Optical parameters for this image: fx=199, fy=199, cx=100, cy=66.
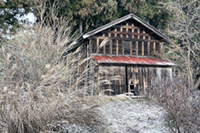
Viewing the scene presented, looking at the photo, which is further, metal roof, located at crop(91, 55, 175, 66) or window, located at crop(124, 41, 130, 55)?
window, located at crop(124, 41, 130, 55)

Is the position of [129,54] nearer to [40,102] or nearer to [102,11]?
[102,11]

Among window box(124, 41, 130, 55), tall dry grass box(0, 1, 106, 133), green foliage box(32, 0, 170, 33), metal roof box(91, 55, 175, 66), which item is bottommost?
tall dry grass box(0, 1, 106, 133)

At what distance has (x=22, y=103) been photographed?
3.83 m

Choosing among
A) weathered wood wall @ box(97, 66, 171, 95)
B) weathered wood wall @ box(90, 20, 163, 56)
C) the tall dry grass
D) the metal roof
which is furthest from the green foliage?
the tall dry grass

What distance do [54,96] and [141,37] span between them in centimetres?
1397

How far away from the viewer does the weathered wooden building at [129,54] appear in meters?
14.4

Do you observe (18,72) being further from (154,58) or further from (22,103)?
(154,58)

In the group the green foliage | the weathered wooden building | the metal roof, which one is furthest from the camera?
the green foliage

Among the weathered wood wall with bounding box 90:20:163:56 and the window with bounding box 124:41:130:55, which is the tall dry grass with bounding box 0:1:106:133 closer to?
the weathered wood wall with bounding box 90:20:163:56

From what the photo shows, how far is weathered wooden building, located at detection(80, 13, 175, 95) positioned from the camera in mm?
14413

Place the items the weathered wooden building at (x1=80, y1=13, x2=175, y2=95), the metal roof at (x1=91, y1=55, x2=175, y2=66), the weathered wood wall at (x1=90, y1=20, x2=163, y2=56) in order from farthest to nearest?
the weathered wood wall at (x1=90, y1=20, x2=163, y2=56), the weathered wooden building at (x1=80, y1=13, x2=175, y2=95), the metal roof at (x1=91, y1=55, x2=175, y2=66)

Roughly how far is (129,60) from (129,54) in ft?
5.08

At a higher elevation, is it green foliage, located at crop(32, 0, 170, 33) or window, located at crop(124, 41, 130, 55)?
green foliage, located at crop(32, 0, 170, 33)

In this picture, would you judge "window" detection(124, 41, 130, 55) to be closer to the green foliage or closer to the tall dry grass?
the green foliage
